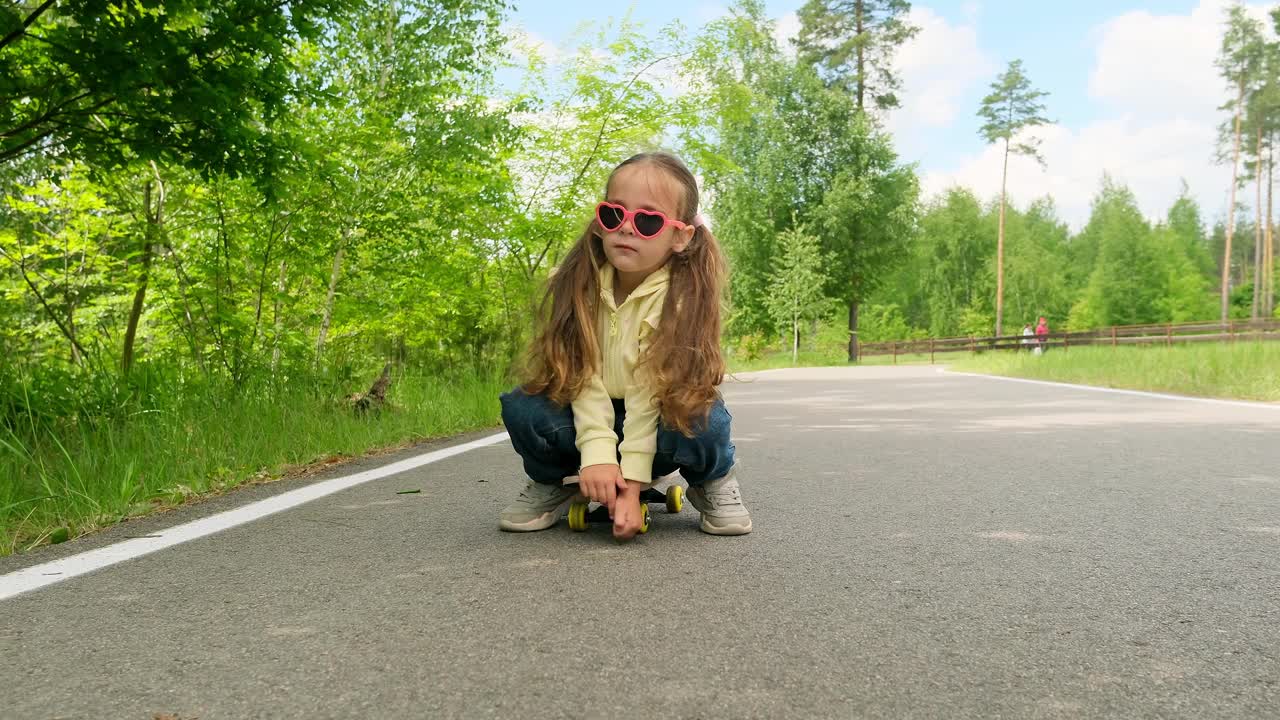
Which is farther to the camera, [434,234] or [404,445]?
[434,234]

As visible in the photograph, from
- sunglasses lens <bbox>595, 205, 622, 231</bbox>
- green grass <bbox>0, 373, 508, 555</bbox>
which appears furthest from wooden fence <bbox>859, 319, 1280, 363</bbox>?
sunglasses lens <bbox>595, 205, 622, 231</bbox>

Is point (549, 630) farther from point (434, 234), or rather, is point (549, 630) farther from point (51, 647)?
point (434, 234)

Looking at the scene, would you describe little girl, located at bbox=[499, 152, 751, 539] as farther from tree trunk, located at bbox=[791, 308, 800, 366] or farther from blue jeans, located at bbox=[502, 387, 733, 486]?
tree trunk, located at bbox=[791, 308, 800, 366]

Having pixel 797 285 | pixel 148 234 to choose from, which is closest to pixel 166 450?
pixel 148 234

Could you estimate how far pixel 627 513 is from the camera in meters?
2.98

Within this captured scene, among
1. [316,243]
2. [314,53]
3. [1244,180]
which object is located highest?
[1244,180]

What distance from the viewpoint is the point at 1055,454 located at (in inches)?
224

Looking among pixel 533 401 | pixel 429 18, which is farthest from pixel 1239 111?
pixel 533 401

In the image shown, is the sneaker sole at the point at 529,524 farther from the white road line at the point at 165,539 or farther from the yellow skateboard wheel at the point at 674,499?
the white road line at the point at 165,539

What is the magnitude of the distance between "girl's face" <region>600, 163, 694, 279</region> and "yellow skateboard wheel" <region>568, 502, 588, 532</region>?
2.95 feet

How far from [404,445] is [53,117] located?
2918 mm

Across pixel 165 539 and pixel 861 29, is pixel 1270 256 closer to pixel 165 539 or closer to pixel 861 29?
pixel 861 29

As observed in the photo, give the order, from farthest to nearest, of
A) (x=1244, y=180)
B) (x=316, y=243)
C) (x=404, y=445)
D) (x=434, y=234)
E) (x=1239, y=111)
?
(x=1244, y=180) < (x=1239, y=111) < (x=434, y=234) < (x=316, y=243) < (x=404, y=445)

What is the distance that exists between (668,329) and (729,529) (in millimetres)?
772
